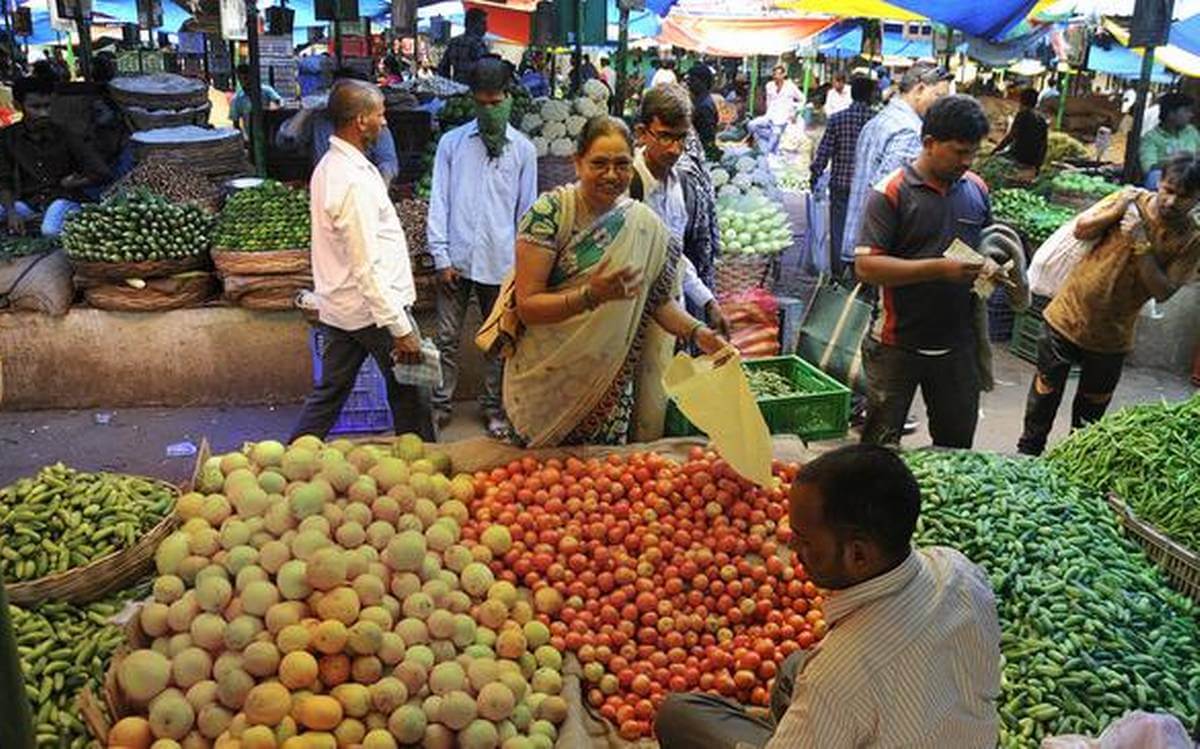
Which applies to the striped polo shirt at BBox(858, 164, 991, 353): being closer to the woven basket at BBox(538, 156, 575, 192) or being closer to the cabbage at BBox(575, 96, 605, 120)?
the woven basket at BBox(538, 156, 575, 192)

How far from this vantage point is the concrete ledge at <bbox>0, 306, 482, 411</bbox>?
627 cm

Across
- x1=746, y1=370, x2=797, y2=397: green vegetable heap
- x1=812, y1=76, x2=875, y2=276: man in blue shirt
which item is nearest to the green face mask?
x1=746, y1=370, x2=797, y2=397: green vegetable heap

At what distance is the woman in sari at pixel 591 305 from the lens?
3.37m

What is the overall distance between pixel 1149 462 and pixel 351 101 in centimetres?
355

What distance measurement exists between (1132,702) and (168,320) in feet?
18.5

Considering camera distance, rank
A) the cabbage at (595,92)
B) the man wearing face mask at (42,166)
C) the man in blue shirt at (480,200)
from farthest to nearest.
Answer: the man wearing face mask at (42,166) → the cabbage at (595,92) → the man in blue shirt at (480,200)

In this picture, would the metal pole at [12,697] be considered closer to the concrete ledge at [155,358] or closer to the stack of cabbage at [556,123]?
the concrete ledge at [155,358]

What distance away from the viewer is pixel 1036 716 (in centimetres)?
278

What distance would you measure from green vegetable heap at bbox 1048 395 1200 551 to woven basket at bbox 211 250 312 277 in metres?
4.40

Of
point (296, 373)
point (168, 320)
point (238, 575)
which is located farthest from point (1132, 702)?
point (168, 320)

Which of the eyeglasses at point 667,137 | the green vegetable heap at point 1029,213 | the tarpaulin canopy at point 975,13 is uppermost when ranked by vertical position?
the tarpaulin canopy at point 975,13

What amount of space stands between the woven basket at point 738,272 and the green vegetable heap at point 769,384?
158 centimetres

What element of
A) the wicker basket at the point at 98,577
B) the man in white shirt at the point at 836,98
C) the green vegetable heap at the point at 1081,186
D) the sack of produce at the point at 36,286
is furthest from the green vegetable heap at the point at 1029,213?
the man in white shirt at the point at 836,98

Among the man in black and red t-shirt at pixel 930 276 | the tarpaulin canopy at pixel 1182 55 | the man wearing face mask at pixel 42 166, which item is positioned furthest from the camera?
the tarpaulin canopy at pixel 1182 55
